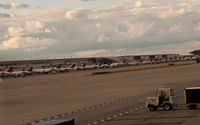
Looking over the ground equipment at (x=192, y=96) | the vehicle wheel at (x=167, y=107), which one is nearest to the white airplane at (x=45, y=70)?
the vehicle wheel at (x=167, y=107)

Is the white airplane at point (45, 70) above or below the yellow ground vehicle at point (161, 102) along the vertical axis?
below

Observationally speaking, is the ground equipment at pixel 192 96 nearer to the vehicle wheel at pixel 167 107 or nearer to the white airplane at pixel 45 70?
the vehicle wheel at pixel 167 107

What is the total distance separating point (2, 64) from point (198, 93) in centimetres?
17611

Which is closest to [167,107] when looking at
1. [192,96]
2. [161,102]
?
[161,102]

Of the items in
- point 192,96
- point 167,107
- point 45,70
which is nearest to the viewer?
point 192,96

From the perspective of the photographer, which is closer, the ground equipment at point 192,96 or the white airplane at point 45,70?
the ground equipment at point 192,96

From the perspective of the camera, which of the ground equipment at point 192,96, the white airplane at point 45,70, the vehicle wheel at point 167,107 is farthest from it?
the white airplane at point 45,70

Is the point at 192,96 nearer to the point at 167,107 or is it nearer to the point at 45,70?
the point at 167,107

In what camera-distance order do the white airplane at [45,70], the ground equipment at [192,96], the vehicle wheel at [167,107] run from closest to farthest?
1. the ground equipment at [192,96]
2. the vehicle wheel at [167,107]
3. the white airplane at [45,70]

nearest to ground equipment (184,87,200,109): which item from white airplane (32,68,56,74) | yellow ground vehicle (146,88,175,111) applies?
yellow ground vehicle (146,88,175,111)

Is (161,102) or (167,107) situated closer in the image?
(167,107)

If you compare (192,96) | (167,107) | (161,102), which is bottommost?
(167,107)

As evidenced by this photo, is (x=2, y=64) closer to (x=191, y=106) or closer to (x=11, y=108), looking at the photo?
(x=11, y=108)

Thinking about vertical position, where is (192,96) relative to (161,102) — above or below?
above
